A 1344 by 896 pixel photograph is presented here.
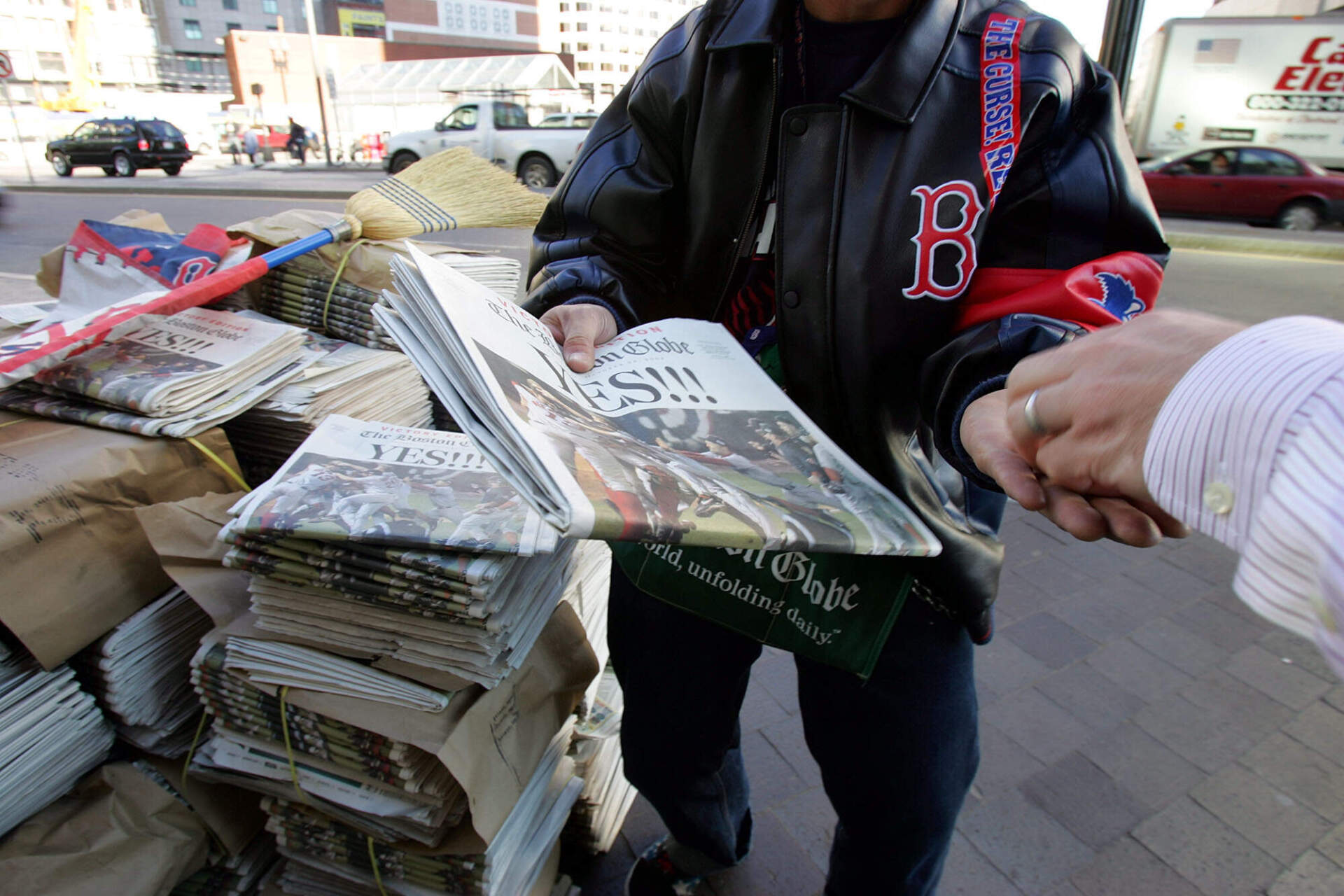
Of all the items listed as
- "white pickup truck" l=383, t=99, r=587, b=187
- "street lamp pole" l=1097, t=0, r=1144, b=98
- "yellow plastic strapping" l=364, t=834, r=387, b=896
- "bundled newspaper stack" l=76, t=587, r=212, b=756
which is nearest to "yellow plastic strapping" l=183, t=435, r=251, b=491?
"bundled newspaper stack" l=76, t=587, r=212, b=756

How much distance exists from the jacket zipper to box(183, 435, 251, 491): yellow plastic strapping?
1012 mm

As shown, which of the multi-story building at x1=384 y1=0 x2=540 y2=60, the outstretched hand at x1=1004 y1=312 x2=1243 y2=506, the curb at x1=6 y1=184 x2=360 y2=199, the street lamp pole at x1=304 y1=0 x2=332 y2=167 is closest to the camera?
the outstretched hand at x1=1004 y1=312 x2=1243 y2=506

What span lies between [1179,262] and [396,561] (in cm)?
974

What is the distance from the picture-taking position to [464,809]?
1.25m

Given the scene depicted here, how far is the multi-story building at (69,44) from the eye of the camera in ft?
126

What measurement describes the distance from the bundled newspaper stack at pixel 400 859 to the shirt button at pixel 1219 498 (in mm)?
1188

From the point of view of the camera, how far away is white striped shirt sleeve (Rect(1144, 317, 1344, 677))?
0.40 m

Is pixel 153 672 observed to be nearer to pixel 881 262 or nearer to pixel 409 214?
pixel 409 214

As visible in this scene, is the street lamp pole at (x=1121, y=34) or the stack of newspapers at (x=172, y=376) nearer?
the stack of newspapers at (x=172, y=376)

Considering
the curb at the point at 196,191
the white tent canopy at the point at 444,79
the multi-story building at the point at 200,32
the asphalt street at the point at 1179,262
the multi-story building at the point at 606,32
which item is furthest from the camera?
the multi-story building at the point at 606,32

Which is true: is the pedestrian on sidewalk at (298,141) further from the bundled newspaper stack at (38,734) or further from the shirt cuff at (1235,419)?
the shirt cuff at (1235,419)

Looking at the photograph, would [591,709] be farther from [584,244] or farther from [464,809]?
[584,244]

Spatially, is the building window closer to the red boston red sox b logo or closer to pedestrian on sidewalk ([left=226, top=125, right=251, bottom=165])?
pedestrian on sidewalk ([left=226, top=125, right=251, bottom=165])

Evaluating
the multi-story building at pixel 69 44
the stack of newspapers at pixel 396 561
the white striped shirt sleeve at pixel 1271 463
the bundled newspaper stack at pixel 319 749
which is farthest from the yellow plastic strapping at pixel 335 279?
the multi-story building at pixel 69 44
